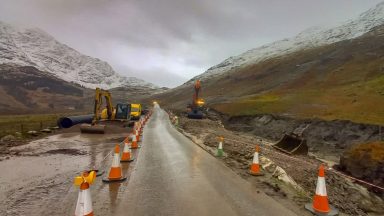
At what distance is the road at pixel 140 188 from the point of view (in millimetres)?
8969

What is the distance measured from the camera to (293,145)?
28.7 m

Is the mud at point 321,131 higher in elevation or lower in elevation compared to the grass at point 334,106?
lower

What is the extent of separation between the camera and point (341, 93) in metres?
59.7

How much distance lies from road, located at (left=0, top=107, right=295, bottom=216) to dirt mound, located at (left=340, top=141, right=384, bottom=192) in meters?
8.47

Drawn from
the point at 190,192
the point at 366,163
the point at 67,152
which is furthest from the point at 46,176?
the point at 366,163

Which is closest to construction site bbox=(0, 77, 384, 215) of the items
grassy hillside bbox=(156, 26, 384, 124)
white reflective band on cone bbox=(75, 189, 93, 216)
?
white reflective band on cone bbox=(75, 189, 93, 216)

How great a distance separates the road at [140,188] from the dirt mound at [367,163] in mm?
8469

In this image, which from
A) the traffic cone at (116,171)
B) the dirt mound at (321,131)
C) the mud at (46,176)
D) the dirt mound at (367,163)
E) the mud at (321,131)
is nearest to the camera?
the mud at (46,176)

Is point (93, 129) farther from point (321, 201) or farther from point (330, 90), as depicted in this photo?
point (330, 90)

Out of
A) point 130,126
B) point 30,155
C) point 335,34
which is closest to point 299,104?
point 130,126

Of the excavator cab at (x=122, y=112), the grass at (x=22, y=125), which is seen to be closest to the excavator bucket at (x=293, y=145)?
the excavator cab at (x=122, y=112)

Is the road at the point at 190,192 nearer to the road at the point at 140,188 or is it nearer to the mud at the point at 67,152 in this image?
the road at the point at 140,188

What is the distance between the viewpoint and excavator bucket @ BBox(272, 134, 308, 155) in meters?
26.6

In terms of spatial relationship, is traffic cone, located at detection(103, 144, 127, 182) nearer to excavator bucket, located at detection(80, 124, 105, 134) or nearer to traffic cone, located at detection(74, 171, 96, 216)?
traffic cone, located at detection(74, 171, 96, 216)
